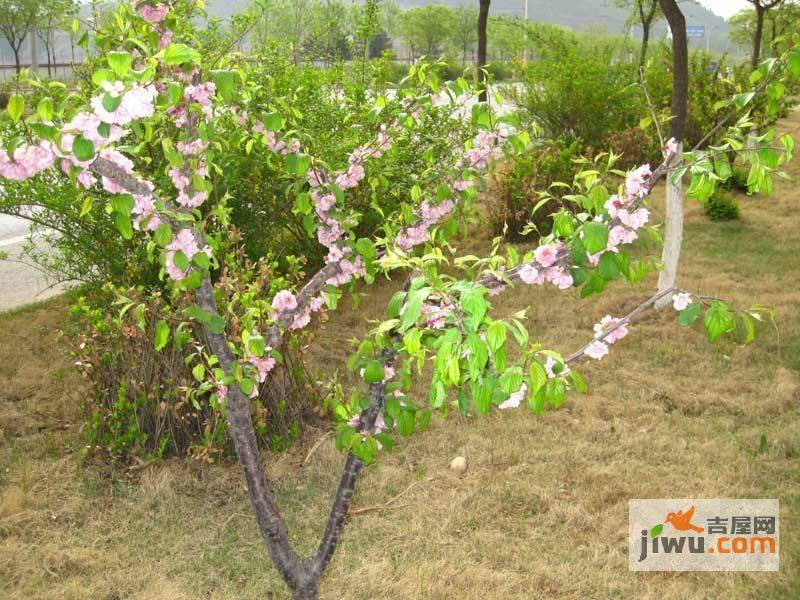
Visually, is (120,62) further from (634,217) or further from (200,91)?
(634,217)

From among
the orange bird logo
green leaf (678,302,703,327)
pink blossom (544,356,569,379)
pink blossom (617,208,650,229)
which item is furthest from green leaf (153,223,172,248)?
the orange bird logo

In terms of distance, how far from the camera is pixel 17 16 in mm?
33469

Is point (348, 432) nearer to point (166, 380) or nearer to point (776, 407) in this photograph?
point (166, 380)

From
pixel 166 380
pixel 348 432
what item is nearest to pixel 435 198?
pixel 348 432

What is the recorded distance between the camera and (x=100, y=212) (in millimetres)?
4770

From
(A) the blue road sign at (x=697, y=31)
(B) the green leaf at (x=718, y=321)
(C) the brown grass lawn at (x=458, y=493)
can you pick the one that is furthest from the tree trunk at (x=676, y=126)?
(A) the blue road sign at (x=697, y=31)

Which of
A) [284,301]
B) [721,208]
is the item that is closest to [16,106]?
[284,301]

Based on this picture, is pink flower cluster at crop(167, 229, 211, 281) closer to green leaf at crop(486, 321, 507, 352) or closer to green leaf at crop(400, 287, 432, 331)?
green leaf at crop(400, 287, 432, 331)

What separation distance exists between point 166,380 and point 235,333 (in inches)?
16.8

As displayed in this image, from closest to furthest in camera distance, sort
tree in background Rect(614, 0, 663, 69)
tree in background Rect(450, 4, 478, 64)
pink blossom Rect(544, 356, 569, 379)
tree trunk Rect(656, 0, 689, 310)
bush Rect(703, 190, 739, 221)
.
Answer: pink blossom Rect(544, 356, 569, 379) → tree trunk Rect(656, 0, 689, 310) → bush Rect(703, 190, 739, 221) → tree in background Rect(614, 0, 663, 69) → tree in background Rect(450, 4, 478, 64)

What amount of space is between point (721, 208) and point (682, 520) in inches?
234

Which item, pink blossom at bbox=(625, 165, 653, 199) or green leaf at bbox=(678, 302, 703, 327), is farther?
pink blossom at bbox=(625, 165, 653, 199)

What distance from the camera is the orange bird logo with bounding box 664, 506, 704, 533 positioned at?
3279 mm

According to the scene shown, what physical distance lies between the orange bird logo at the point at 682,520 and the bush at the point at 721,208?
5834 mm
